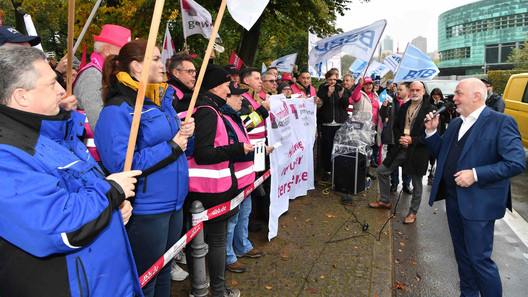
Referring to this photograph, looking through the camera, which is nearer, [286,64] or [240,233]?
[240,233]

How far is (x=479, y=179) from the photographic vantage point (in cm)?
310

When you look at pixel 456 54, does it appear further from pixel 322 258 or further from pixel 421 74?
pixel 322 258

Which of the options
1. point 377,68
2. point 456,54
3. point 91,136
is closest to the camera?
point 91,136

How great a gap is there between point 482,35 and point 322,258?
89.5 m

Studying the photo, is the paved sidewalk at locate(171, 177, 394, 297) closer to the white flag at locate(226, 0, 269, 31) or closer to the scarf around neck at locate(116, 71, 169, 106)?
the scarf around neck at locate(116, 71, 169, 106)

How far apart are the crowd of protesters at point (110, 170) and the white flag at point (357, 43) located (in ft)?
10.0

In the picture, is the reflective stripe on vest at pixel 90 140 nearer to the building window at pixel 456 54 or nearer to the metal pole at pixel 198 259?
the metal pole at pixel 198 259

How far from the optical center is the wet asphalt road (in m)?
3.97

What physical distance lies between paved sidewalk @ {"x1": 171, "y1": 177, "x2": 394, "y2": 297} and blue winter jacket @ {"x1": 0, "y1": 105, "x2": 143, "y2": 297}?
2160mm

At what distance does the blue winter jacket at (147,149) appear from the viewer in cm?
219

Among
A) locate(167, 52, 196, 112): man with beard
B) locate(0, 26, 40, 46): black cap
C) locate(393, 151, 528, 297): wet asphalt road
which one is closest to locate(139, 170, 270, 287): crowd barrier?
locate(167, 52, 196, 112): man with beard

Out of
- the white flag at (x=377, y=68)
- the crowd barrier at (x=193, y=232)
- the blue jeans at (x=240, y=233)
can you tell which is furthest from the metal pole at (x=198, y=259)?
the white flag at (x=377, y=68)

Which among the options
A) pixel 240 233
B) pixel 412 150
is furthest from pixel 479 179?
pixel 412 150

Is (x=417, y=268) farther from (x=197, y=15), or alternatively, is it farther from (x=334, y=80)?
(x=197, y=15)
